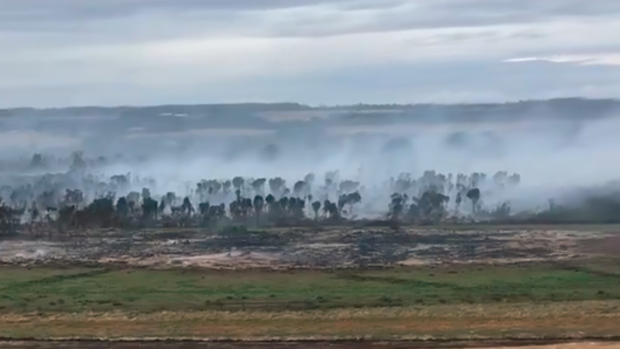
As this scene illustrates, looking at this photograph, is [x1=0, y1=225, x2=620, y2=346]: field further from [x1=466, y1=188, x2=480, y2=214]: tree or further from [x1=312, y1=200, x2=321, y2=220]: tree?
[x1=466, y1=188, x2=480, y2=214]: tree

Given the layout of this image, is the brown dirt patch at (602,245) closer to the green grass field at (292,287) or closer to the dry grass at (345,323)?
the green grass field at (292,287)

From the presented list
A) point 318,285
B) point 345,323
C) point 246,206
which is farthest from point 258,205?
point 345,323

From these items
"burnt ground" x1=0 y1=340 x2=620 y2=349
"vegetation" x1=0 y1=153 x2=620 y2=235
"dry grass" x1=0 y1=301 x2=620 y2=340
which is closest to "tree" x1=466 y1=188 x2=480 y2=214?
"vegetation" x1=0 y1=153 x2=620 y2=235

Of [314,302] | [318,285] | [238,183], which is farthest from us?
[238,183]

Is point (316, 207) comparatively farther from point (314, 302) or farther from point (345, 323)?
point (345, 323)

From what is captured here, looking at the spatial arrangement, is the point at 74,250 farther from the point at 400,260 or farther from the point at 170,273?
the point at 400,260

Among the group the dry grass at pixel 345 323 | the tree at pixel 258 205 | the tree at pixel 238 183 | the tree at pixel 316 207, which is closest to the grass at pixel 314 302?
the dry grass at pixel 345 323

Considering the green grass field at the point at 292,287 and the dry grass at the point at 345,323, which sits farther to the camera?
the green grass field at the point at 292,287
